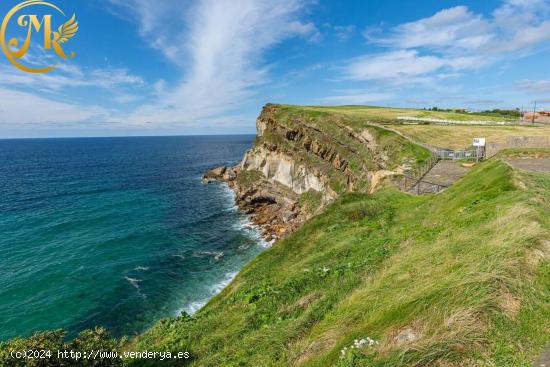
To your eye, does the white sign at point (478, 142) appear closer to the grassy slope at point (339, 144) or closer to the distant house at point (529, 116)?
the grassy slope at point (339, 144)

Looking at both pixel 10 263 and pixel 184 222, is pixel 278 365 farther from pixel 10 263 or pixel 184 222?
pixel 184 222

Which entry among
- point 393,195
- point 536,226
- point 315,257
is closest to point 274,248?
point 315,257

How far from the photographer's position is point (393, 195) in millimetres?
24547

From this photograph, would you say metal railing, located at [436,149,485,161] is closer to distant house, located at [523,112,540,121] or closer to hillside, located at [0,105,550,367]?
hillside, located at [0,105,550,367]

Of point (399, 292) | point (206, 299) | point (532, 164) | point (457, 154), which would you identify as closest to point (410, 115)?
point (457, 154)

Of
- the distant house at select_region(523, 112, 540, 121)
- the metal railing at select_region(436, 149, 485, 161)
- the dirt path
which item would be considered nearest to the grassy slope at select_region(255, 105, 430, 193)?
the metal railing at select_region(436, 149, 485, 161)

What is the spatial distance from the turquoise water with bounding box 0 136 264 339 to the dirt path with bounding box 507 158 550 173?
29.0 meters

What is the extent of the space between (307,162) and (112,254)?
119ft

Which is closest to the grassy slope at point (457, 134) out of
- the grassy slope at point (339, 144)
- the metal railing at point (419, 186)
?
the grassy slope at point (339, 144)

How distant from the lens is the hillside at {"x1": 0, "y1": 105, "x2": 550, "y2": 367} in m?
5.98

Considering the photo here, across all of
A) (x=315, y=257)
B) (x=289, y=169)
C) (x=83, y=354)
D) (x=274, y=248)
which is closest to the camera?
(x=83, y=354)

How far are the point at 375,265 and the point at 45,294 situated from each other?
3410 centimetres

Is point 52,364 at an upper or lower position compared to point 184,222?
upper

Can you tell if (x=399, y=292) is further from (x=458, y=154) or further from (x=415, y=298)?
(x=458, y=154)
